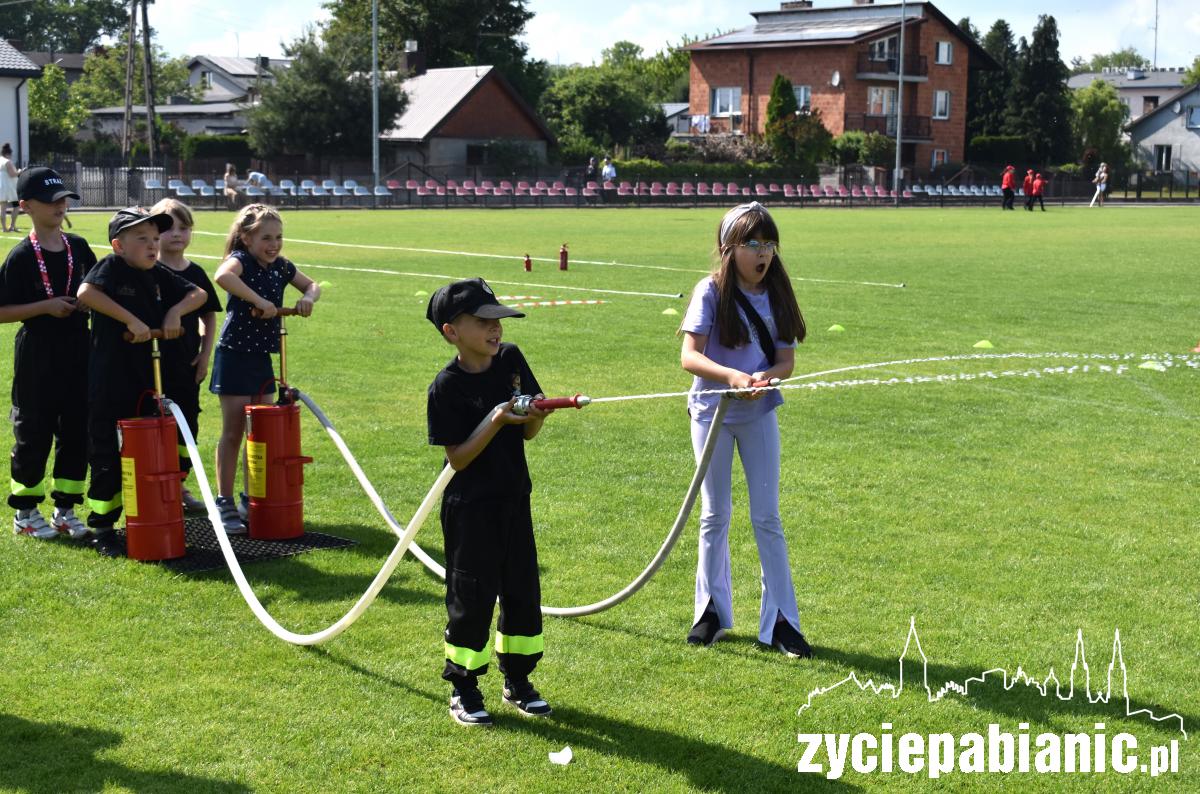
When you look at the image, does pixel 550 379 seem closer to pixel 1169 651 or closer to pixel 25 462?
pixel 25 462

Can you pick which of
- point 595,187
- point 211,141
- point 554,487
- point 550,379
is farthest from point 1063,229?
point 211,141

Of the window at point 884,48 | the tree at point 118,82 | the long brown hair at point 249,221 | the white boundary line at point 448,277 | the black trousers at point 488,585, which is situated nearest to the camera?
the black trousers at point 488,585

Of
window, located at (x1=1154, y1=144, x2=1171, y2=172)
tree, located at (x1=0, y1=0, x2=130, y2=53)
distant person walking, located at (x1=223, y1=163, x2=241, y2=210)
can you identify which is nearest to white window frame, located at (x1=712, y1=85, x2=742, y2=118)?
window, located at (x1=1154, y1=144, x2=1171, y2=172)

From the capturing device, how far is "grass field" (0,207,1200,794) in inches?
202

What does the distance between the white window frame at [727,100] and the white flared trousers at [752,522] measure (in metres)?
85.0

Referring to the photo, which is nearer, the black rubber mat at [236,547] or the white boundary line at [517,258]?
the black rubber mat at [236,547]

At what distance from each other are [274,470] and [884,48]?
8433 centimetres

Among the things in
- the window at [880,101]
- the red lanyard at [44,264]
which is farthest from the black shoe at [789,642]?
the window at [880,101]

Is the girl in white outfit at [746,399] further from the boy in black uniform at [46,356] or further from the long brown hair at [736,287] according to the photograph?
the boy in black uniform at [46,356]

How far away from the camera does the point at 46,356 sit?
7.76 m

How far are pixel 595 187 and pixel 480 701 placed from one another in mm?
59017

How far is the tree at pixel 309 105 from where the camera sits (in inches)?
2655

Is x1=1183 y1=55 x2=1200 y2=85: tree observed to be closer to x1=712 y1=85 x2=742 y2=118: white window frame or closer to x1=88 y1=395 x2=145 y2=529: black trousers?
x1=712 y1=85 x2=742 y2=118: white window frame

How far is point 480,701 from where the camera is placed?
5461 mm
